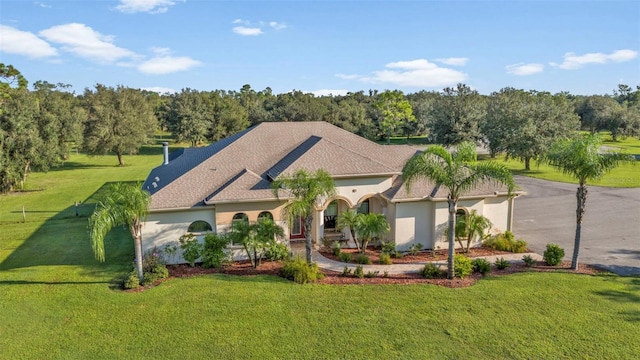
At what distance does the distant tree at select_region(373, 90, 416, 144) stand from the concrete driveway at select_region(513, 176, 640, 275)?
1688 inches

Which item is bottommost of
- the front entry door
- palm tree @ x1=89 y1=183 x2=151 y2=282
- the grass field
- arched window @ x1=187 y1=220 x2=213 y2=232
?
the grass field

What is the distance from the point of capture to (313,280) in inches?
631

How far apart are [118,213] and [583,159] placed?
18.1m

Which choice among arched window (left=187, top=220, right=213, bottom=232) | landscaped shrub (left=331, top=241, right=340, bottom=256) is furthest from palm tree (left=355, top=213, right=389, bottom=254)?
arched window (left=187, top=220, right=213, bottom=232)

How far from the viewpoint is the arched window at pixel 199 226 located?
1850cm

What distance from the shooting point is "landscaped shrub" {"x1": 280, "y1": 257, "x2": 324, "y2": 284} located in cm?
1594

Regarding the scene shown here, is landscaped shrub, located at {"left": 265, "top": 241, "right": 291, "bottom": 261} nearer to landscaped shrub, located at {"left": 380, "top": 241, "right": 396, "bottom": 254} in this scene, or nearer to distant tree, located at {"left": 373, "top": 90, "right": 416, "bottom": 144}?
landscaped shrub, located at {"left": 380, "top": 241, "right": 396, "bottom": 254}

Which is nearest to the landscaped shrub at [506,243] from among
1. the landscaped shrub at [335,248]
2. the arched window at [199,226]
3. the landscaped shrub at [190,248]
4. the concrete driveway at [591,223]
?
the concrete driveway at [591,223]

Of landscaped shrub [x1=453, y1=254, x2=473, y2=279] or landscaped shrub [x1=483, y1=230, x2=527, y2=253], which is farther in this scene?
landscaped shrub [x1=483, y1=230, x2=527, y2=253]

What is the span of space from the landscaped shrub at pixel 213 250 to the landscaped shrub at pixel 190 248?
0.97 ft

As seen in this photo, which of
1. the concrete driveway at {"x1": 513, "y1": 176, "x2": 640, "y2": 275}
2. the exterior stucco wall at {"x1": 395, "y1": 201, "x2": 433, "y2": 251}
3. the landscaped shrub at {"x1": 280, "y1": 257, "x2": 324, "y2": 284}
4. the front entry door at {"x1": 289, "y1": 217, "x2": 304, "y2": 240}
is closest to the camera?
the landscaped shrub at {"x1": 280, "y1": 257, "x2": 324, "y2": 284}

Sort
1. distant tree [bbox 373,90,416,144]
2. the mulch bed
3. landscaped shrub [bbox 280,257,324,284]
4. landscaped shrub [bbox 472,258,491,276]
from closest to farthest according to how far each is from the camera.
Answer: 1. landscaped shrub [bbox 280,257,324,284]
2. the mulch bed
3. landscaped shrub [bbox 472,258,491,276]
4. distant tree [bbox 373,90,416,144]

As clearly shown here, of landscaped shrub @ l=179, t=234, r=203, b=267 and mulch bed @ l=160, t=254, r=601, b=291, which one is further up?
landscaped shrub @ l=179, t=234, r=203, b=267

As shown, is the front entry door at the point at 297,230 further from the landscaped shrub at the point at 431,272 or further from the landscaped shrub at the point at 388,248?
the landscaped shrub at the point at 431,272
